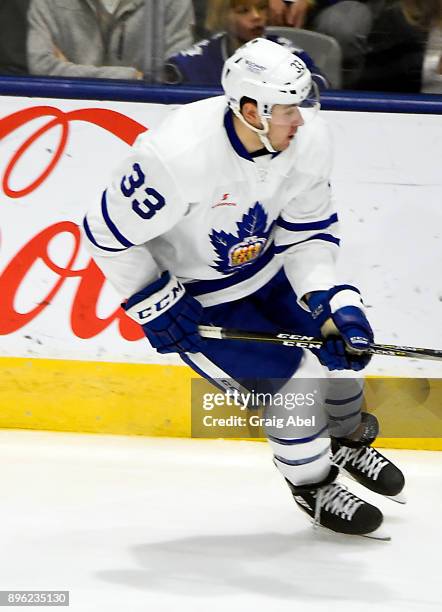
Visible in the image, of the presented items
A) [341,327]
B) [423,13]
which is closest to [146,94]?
[423,13]

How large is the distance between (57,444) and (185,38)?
1323 millimetres

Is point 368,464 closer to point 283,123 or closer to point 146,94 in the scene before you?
point 283,123

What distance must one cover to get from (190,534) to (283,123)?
3.57 feet

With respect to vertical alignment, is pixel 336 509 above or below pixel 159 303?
below

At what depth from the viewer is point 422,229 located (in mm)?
3535

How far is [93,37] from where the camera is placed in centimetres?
359

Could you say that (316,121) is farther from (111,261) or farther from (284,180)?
(111,261)

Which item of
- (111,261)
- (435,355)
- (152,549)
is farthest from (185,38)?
(152,549)

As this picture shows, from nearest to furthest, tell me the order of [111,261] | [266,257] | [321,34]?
[111,261]
[266,257]
[321,34]

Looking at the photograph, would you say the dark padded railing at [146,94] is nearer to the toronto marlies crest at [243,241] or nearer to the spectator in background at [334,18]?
the spectator in background at [334,18]

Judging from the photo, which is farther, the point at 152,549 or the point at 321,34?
the point at 321,34

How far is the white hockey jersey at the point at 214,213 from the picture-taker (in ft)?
8.50

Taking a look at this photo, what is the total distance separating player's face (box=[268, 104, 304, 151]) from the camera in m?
2.56

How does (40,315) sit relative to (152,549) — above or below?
above
